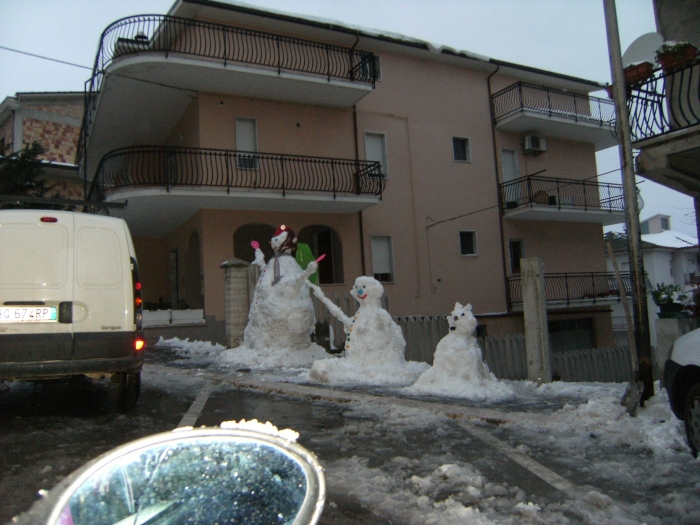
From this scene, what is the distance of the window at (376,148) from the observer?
62.6 feet

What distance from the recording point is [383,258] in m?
19.0

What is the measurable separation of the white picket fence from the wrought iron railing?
799 centimetres

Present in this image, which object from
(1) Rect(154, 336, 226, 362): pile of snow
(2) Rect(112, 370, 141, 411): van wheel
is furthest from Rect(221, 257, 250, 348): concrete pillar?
(2) Rect(112, 370, 141, 411): van wheel

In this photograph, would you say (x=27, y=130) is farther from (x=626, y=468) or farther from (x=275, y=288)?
(x=626, y=468)

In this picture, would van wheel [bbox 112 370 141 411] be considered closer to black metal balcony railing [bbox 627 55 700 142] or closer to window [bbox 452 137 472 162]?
black metal balcony railing [bbox 627 55 700 142]

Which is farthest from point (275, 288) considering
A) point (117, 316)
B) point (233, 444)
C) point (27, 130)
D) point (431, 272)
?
point (27, 130)

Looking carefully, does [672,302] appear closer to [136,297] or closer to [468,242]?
[136,297]

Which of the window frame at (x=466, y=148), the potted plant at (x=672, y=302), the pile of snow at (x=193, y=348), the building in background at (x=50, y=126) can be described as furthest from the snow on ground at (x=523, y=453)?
the building in background at (x=50, y=126)

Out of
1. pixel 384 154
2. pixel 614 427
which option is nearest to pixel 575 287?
pixel 384 154

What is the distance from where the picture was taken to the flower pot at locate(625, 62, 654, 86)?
687 centimetres

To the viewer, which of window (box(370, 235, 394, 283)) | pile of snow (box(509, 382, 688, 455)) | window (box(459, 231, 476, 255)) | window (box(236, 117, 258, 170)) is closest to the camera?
pile of snow (box(509, 382, 688, 455))

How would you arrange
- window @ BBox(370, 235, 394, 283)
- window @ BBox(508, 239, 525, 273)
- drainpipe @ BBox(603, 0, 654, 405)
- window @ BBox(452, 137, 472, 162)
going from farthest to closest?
window @ BBox(508, 239, 525, 273)
window @ BBox(452, 137, 472, 162)
window @ BBox(370, 235, 394, 283)
drainpipe @ BBox(603, 0, 654, 405)

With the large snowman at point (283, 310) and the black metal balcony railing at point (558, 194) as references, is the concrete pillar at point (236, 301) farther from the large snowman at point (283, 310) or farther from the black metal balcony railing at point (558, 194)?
the black metal balcony railing at point (558, 194)

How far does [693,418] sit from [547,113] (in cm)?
1913
